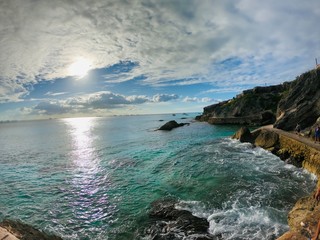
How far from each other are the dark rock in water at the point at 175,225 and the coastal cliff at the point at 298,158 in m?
4.45

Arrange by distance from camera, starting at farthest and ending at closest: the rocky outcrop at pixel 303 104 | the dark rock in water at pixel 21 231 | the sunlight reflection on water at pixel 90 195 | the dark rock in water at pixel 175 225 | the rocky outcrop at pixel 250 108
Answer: the rocky outcrop at pixel 250 108, the rocky outcrop at pixel 303 104, the sunlight reflection on water at pixel 90 195, the dark rock in water at pixel 175 225, the dark rock in water at pixel 21 231

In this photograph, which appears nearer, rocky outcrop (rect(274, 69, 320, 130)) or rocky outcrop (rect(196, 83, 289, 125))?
rocky outcrop (rect(274, 69, 320, 130))

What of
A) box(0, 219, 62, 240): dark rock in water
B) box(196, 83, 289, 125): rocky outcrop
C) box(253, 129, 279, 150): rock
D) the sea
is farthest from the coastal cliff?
box(196, 83, 289, 125): rocky outcrop

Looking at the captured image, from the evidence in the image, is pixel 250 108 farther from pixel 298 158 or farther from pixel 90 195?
pixel 90 195

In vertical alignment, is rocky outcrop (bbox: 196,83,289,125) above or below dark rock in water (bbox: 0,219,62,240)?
above

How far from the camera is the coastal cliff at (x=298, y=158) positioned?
346 inches

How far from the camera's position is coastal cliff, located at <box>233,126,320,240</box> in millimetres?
8801

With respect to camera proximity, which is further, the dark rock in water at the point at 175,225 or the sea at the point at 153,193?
the sea at the point at 153,193

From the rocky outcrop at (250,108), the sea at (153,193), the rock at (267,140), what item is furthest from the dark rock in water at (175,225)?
the rocky outcrop at (250,108)

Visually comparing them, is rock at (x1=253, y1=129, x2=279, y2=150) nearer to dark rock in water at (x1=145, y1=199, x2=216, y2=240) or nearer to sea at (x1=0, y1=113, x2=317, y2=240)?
sea at (x1=0, y1=113, x2=317, y2=240)

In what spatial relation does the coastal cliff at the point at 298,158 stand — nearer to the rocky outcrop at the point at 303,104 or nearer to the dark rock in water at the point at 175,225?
the rocky outcrop at the point at 303,104

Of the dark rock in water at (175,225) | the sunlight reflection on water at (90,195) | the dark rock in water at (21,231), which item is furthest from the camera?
the sunlight reflection on water at (90,195)

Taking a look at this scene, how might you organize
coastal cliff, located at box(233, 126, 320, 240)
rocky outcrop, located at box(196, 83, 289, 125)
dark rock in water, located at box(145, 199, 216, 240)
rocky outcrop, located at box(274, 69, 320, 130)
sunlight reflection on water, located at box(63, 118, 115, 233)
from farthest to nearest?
rocky outcrop, located at box(196, 83, 289, 125) < rocky outcrop, located at box(274, 69, 320, 130) < sunlight reflection on water, located at box(63, 118, 115, 233) < dark rock in water, located at box(145, 199, 216, 240) < coastal cliff, located at box(233, 126, 320, 240)

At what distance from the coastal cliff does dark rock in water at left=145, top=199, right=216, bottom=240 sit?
445 cm
